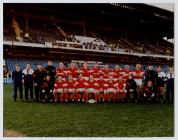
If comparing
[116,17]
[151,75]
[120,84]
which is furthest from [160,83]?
→ [116,17]

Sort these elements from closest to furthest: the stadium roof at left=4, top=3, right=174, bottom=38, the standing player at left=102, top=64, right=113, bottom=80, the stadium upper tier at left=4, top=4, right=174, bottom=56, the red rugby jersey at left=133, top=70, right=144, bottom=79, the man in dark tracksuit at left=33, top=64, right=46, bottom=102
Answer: the man in dark tracksuit at left=33, top=64, right=46, bottom=102 < the standing player at left=102, top=64, right=113, bottom=80 < the red rugby jersey at left=133, top=70, right=144, bottom=79 < the stadium upper tier at left=4, top=4, right=174, bottom=56 < the stadium roof at left=4, top=3, right=174, bottom=38

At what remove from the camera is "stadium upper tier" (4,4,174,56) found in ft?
30.6

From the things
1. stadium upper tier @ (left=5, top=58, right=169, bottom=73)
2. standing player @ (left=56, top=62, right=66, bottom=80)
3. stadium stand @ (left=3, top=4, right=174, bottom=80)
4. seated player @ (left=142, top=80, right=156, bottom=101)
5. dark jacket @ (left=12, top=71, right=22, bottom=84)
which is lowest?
seated player @ (left=142, top=80, right=156, bottom=101)

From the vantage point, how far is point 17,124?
539 centimetres

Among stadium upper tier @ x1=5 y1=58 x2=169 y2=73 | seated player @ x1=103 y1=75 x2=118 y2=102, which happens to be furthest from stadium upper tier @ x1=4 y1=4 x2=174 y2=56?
seated player @ x1=103 y1=75 x2=118 y2=102

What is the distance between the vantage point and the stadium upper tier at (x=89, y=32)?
9.33 m

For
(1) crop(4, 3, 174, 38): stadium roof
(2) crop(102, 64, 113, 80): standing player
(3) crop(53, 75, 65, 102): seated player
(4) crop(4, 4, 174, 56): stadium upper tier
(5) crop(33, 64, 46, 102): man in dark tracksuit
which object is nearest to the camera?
(3) crop(53, 75, 65, 102): seated player

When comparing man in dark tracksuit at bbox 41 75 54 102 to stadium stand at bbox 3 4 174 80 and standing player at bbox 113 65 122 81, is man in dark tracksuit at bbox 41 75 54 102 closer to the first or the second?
standing player at bbox 113 65 122 81

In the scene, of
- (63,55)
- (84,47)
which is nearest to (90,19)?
(84,47)

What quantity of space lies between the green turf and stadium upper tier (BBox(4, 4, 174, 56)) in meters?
2.87

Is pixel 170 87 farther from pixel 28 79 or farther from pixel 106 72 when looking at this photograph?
pixel 28 79

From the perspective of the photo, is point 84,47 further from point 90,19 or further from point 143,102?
point 143,102

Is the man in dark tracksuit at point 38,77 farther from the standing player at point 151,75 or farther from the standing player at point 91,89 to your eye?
the standing player at point 151,75

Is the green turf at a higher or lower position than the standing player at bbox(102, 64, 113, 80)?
lower
